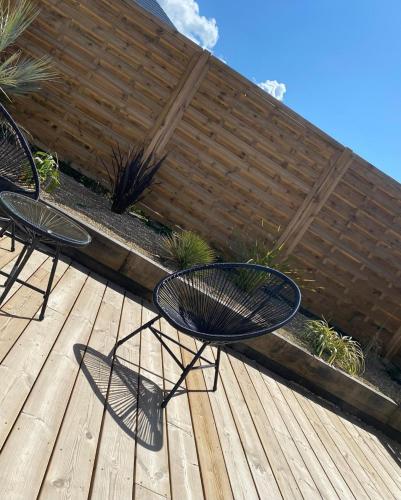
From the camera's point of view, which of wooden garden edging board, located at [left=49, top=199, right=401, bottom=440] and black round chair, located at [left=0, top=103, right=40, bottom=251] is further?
wooden garden edging board, located at [left=49, top=199, right=401, bottom=440]

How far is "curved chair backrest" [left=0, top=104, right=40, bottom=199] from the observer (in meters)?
1.91

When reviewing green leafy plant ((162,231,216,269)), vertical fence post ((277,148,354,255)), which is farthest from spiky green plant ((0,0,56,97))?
vertical fence post ((277,148,354,255))

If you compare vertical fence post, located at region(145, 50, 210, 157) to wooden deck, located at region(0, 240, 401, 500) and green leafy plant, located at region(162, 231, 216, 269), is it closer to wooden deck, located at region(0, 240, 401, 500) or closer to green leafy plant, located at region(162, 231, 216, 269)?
green leafy plant, located at region(162, 231, 216, 269)

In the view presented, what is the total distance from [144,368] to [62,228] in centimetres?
73

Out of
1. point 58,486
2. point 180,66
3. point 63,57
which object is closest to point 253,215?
point 180,66

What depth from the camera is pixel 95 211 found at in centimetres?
353

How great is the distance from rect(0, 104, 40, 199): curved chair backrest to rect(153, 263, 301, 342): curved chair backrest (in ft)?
2.56

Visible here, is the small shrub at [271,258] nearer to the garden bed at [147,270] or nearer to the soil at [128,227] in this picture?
the soil at [128,227]

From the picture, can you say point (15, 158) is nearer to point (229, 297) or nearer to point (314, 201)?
point (229, 297)

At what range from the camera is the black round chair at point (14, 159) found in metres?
1.91

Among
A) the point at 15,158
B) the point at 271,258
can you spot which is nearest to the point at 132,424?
the point at 15,158

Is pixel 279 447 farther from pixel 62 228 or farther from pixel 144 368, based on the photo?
A: pixel 62 228

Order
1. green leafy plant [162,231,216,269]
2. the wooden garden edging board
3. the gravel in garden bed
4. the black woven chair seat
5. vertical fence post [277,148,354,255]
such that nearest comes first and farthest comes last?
the black woven chair seat → the wooden garden edging board → the gravel in garden bed → green leafy plant [162,231,216,269] → vertical fence post [277,148,354,255]

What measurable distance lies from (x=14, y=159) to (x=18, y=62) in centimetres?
249
